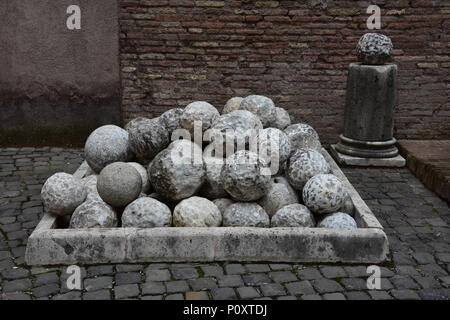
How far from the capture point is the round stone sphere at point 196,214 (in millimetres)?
4727

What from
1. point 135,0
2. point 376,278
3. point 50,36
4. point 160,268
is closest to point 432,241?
point 376,278

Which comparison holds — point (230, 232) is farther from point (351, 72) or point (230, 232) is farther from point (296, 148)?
point (351, 72)

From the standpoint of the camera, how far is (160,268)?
4.45 meters

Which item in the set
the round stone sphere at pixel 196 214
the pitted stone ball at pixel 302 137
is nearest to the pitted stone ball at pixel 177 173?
the round stone sphere at pixel 196 214

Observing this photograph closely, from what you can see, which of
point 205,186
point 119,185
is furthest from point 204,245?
point 119,185

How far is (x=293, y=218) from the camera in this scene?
4793mm

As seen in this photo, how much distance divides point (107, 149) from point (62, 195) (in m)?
0.98

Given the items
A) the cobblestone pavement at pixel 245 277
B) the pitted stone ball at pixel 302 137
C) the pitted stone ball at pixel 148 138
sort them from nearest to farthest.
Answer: the cobblestone pavement at pixel 245 277, the pitted stone ball at pixel 148 138, the pitted stone ball at pixel 302 137

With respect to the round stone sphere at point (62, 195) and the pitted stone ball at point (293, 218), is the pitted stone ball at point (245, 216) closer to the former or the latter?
the pitted stone ball at point (293, 218)

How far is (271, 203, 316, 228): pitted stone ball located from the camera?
4781 mm

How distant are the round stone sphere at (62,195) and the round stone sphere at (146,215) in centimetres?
53

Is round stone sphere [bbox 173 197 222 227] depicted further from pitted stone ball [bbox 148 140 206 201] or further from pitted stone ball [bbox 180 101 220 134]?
pitted stone ball [bbox 180 101 220 134]

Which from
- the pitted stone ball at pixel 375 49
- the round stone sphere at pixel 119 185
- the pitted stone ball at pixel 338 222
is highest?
the pitted stone ball at pixel 375 49

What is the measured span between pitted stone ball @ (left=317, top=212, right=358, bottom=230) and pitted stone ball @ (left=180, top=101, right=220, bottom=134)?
5.25 feet
